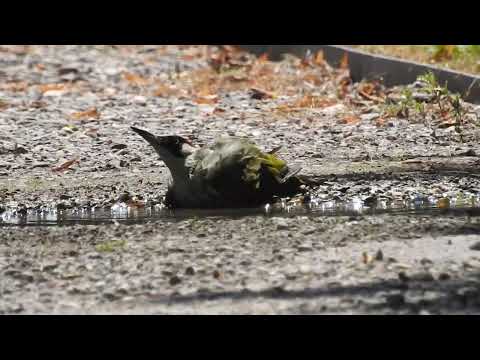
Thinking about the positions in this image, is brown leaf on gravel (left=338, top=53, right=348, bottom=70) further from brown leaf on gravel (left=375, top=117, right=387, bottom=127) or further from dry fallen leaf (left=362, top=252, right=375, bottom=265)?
dry fallen leaf (left=362, top=252, right=375, bottom=265)

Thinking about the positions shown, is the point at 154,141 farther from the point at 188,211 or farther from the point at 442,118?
the point at 442,118

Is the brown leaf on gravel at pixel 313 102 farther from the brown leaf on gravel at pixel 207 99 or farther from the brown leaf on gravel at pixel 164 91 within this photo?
the brown leaf on gravel at pixel 164 91

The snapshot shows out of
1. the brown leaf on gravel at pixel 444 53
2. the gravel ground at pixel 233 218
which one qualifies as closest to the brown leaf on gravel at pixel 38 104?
the gravel ground at pixel 233 218

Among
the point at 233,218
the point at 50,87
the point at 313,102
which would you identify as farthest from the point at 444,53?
the point at 233,218

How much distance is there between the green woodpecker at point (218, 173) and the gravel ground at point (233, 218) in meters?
0.36

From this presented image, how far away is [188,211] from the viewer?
714 centimetres

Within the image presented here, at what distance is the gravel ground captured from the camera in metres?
5.07

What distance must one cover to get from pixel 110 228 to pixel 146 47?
34.7 feet

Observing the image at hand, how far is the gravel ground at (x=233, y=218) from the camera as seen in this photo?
5.07 m

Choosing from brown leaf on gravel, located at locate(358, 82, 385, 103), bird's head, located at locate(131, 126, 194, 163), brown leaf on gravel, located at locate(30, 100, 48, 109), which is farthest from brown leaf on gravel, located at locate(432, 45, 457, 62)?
bird's head, located at locate(131, 126, 194, 163)

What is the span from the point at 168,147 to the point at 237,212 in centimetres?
64

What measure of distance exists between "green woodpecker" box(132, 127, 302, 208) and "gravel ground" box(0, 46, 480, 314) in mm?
363

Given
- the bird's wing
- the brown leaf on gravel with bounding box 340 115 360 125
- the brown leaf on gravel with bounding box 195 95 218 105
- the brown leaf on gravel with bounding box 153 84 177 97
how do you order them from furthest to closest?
the brown leaf on gravel with bounding box 153 84 177 97 < the brown leaf on gravel with bounding box 195 95 218 105 < the brown leaf on gravel with bounding box 340 115 360 125 < the bird's wing

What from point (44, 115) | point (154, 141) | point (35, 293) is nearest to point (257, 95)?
point (44, 115)
